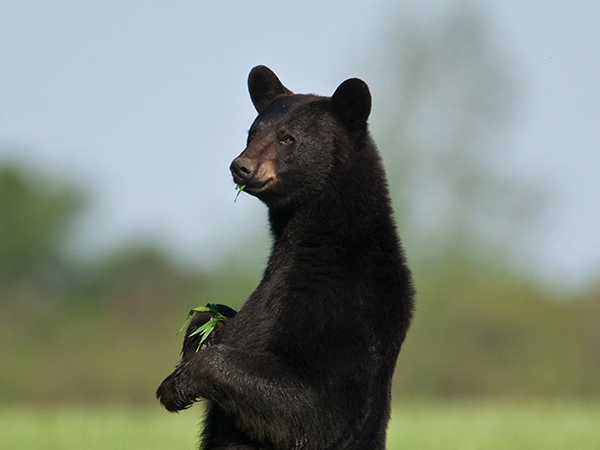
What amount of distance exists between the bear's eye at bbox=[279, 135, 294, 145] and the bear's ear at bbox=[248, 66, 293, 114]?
0.59 metres

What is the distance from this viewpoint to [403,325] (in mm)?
4348

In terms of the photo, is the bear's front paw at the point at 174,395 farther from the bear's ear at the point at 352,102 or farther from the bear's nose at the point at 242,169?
the bear's ear at the point at 352,102

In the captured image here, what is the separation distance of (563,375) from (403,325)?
22550 mm

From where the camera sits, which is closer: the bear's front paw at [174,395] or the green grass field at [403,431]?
the bear's front paw at [174,395]

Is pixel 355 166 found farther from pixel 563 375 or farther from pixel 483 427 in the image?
pixel 563 375

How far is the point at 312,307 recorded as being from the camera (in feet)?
13.7

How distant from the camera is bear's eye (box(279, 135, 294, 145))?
15.3ft

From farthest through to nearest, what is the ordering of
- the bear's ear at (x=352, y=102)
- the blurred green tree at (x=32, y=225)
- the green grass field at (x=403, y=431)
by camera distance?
the blurred green tree at (x=32, y=225) < the green grass field at (x=403, y=431) < the bear's ear at (x=352, y=102)

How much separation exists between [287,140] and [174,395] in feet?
4.81

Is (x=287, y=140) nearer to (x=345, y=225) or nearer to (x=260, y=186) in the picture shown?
(x=260, y=186)

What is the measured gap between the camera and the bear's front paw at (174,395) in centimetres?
430

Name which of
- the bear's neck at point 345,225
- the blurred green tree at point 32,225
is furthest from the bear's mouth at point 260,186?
the blurred green tree at point 32,225

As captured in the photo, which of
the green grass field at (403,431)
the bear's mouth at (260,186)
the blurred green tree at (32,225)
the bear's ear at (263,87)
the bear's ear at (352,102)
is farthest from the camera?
the blurred green tree at (32,225)

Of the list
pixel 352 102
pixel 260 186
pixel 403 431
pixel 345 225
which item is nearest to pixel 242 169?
pixel 260 186
